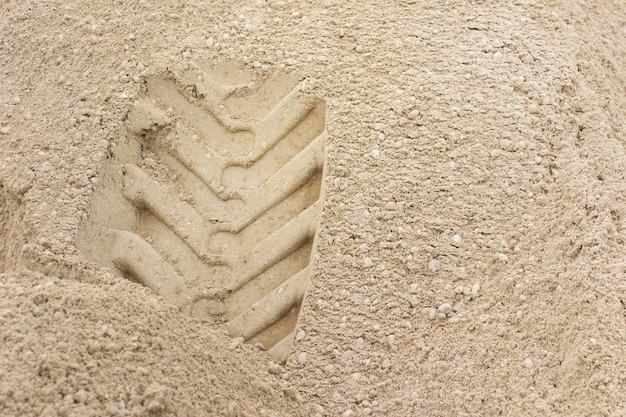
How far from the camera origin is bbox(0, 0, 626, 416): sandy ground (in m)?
1.48

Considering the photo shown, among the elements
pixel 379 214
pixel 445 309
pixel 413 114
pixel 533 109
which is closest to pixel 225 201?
pixel 379 214

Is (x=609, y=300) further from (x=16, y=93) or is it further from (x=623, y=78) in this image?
(x=16, y=93)

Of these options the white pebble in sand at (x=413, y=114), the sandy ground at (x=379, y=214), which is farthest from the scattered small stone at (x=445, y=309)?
the white pebble in sand at (x=413, y=114)

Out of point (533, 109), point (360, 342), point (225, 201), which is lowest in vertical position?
point (360, 342)

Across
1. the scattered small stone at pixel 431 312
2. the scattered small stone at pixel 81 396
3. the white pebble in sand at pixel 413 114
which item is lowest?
the scattered small stone at pixel 431 312

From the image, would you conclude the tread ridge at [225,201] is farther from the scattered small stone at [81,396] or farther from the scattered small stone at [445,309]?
the scattered small stone at [81,396]

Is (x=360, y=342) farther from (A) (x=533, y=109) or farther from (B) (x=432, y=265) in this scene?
(A) (x=533, y=109)

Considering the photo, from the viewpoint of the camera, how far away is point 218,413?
146cm

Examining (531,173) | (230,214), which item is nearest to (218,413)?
(230,214)

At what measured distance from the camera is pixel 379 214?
1.74 metres

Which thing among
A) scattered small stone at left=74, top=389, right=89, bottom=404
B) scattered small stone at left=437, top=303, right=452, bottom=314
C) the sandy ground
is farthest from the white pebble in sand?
scattered small stone at left=74, top=389, right=89, bottom=404

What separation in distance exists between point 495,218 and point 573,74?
1.64 feet

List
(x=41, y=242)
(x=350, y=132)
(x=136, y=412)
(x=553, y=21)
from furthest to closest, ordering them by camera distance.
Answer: (x=553, y=21) → (x=350, y=132) → (x=41, y=242) → (x=136, y=412)

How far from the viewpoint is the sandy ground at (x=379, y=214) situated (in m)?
1.48
